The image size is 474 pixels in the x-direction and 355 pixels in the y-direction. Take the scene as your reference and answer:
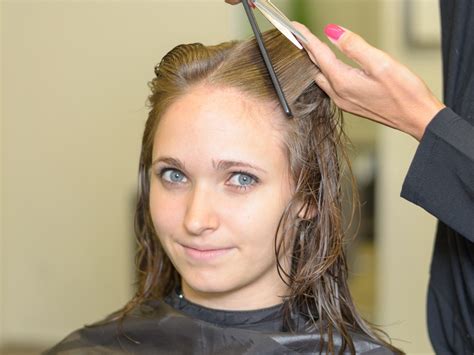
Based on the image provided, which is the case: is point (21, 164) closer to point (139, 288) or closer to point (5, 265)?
point (5, 265)

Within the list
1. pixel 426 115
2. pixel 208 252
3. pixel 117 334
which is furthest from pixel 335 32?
pixel 117 334

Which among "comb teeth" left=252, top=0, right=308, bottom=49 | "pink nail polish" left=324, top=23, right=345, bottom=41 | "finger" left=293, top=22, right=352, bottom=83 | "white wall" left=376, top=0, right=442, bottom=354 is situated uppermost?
"comb teeth" left=252, top=0, right=308, bottom=49

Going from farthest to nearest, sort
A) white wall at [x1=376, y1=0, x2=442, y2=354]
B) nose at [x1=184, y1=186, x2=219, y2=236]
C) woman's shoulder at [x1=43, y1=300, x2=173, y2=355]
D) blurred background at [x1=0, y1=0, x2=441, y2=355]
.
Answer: blurred background at [x1=0, y1=0, x2=441, y2=355] < white wall at [x1=376, y1=0, x2=442, y2=354] < woman's shoulder at [x1=43, y1=300, x2=173, y2=355] < nose at [x1=184, y1=186, x2=219, y2=236]

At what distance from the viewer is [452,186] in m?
1.19

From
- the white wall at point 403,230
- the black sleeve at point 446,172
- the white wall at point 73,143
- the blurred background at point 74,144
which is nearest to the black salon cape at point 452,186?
the black sleeve at point 446,172

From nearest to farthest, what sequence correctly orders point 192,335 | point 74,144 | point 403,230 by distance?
point 192,335, point 403,230, point 74,144

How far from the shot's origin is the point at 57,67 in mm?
3201

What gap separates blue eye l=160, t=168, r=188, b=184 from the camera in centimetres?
135

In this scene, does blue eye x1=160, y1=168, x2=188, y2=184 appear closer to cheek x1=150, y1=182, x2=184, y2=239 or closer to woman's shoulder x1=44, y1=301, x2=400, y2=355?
cheek x1=150, y1=182, x2=184, y2=239

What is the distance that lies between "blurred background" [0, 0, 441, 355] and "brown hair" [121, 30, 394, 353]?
152 centimetres

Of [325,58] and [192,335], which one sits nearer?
[325,58]

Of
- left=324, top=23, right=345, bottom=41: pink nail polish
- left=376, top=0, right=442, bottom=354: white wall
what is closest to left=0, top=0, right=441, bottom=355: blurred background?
left=376, top=0, right=442, bottom=354: white wall

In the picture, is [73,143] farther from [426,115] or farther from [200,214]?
[426,115]

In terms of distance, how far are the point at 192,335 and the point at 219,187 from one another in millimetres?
289
